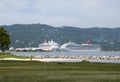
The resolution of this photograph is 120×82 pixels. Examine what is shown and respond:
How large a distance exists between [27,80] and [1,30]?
101045 mm

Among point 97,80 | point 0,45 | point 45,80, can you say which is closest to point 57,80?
point 45,80

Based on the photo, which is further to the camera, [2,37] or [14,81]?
[2,37]

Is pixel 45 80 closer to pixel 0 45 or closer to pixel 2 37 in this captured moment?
pixel 2 37

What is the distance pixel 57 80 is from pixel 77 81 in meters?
1.80

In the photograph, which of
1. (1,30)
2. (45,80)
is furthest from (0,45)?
(45,80)

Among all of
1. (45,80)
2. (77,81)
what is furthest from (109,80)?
(45,80)

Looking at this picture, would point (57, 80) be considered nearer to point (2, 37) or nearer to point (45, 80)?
point (45, 80)

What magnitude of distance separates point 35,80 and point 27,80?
2.30 feet

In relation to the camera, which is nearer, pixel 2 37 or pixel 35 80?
pixel 35 80

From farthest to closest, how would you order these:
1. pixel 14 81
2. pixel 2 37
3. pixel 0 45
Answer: pixel 0 45 → pixel 2 37 → pixel 14 81

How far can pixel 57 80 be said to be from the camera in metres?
34.8

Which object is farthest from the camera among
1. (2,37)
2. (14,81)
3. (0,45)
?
(0,45)

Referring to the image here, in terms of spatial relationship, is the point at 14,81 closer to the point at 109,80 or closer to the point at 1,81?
the point at 1,81

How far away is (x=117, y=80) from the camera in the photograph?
34.5 metres
